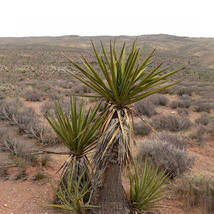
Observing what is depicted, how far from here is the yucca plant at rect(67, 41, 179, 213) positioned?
2436 millimetres

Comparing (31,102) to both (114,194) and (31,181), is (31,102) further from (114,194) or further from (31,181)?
(114,194)

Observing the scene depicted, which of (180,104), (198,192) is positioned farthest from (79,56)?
(198,192)

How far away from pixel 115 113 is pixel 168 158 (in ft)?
9.32

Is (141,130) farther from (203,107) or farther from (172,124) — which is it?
(203,107)

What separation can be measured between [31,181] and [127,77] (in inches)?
134

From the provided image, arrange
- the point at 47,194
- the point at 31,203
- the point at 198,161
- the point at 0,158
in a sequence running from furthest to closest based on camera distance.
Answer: the point at 198,161, the point at 0,158, the point at 47,194, the point at 31,203

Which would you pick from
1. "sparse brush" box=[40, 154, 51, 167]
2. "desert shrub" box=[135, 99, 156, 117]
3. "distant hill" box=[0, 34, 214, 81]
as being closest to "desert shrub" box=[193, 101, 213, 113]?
"distant hill" box=[0, 34, 214, 81]

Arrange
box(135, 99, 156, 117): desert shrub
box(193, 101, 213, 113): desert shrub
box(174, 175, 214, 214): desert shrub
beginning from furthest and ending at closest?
box(193, 101, 213, 113): desert shrub
box(135, 99, 156, 117): desert shrub
box(174, 175, 214, 214): desert shrub

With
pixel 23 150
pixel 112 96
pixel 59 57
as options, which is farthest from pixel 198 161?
pixel 59 57

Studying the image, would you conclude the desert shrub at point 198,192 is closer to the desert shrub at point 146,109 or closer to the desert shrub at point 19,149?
the desert shrub at point 19,149

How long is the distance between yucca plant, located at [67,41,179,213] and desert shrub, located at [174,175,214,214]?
1.49 m

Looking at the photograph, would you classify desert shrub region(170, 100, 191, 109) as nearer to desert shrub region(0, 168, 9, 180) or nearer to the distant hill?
the distant hill

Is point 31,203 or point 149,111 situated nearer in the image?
point 31,203

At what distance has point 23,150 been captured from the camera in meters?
4.91
